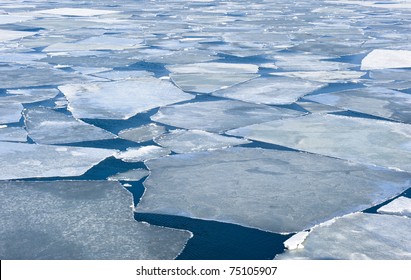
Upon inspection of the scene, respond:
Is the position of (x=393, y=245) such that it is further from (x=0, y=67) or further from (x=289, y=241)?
(x=0, y=67)

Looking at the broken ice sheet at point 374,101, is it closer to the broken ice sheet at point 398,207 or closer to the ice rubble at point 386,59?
the ice rubble at point 386,59

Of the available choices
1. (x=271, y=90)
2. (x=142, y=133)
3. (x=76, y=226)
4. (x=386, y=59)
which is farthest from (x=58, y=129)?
(x=386, y=59)

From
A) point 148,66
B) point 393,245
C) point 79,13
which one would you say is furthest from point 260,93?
point 79,13

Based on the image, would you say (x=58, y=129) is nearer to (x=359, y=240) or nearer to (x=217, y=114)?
(x=217, y=114)

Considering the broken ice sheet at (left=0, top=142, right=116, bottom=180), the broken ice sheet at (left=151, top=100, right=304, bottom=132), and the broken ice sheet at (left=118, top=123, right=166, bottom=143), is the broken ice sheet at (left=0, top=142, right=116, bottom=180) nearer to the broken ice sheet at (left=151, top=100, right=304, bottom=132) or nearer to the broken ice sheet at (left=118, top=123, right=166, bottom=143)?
the broken ice sheet at (left=118, top=123, right=166, bottom=143)

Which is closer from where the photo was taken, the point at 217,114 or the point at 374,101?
the point at 217,114

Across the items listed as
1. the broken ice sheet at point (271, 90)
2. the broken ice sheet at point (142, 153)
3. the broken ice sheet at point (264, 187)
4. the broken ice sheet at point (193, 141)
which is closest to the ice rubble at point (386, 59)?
the broken ice sheet at point (271, 90)

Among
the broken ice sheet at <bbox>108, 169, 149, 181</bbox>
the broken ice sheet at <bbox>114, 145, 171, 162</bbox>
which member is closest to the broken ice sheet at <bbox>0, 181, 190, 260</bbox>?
the broken ice sheet at <bbox>108, 169, 149, 181</bbox>
